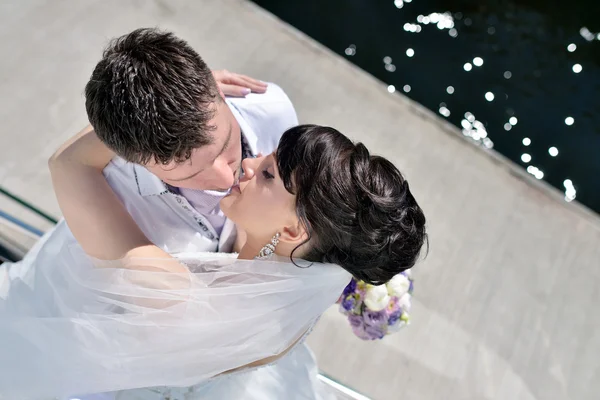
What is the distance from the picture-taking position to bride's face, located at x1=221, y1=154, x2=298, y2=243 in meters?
1.36

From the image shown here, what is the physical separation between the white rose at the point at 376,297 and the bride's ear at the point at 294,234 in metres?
0.49

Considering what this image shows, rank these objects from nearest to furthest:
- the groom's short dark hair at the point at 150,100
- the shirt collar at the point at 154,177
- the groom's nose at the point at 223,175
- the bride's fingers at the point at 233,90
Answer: the groom's short dark hair at the point at 150,100 < the groom's nose at the point at 223,175 < the shirt collar at the point at 154,177 < the bride's fingers at the point at 233,90

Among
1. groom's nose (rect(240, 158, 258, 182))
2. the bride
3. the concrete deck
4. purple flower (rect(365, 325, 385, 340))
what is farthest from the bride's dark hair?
the concrete deck

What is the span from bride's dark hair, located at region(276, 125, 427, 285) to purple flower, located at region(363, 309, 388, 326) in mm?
499

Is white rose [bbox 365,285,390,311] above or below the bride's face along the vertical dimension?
below

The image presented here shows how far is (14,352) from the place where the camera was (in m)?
1.50

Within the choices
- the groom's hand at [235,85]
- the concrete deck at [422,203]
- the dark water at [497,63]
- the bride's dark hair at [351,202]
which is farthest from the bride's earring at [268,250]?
the dark water at [497,63]

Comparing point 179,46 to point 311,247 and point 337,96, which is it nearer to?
point 311,247

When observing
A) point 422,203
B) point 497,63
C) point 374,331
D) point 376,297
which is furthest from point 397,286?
point 497,63

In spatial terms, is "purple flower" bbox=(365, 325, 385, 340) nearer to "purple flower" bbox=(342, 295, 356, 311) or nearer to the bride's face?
"purple flower" bbox=(342, 295, 356, 311)

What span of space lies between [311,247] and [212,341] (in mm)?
363

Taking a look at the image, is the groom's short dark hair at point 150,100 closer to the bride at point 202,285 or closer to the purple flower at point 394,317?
the bride at point 202,285

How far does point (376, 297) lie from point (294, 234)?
53 cm

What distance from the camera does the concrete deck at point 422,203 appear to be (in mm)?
2512
